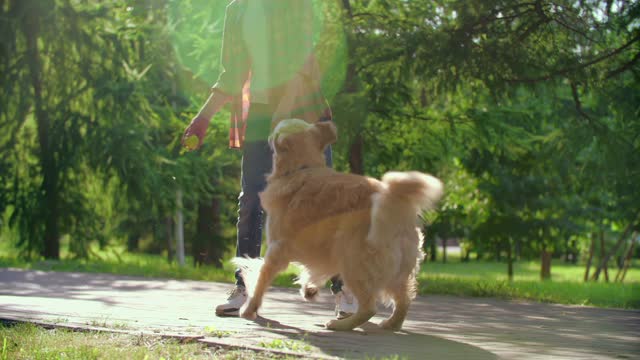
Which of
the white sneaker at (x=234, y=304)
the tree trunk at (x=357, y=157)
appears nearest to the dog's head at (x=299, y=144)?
the white sneaker at (x=234, y=304)

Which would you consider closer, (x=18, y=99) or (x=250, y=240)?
(x=250, y=240)

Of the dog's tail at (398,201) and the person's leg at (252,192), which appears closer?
the dog's tail at (398,201)

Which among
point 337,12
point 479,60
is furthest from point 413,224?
point 337,12

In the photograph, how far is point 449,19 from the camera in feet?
30.9

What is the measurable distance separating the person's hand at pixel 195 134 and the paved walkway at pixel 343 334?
44.4 inches

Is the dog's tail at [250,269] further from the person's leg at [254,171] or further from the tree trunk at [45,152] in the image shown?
the tree trunk at [45,152]

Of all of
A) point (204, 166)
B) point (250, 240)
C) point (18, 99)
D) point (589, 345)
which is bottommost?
point (589, 345)

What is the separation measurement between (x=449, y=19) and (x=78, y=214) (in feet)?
31.9

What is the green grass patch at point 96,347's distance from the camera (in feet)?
12.0

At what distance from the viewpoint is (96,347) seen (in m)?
3.85

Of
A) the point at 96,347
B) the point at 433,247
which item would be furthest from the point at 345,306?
the point at 433,247

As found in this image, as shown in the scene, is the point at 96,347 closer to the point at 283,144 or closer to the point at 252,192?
the point at 283,144

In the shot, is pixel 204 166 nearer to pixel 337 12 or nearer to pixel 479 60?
pixel 337 12

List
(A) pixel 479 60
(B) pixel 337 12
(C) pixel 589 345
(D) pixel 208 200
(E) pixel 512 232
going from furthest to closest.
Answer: (E) pixel 512 232 < (D) pixel 208 200 < (B) pixel 337 12 < (A) pixel 479 60 < (C) pixel 589 345
